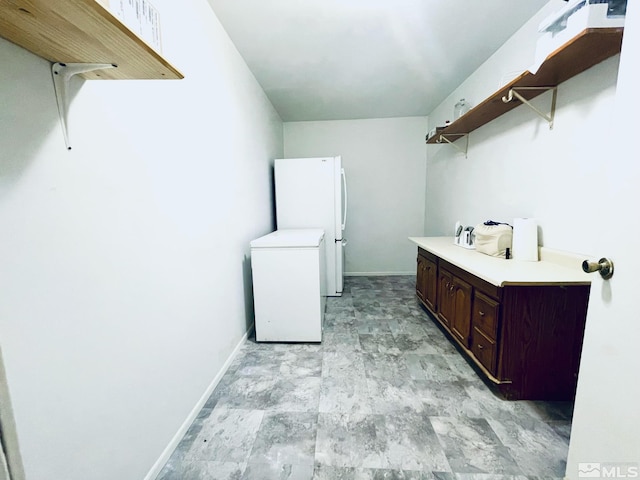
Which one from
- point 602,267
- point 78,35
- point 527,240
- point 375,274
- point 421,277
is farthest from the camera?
point 375,274

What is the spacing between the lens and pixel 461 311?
2.03 metres

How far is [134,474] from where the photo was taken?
3.53 feet

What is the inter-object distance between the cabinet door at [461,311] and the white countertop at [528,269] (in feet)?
0.75

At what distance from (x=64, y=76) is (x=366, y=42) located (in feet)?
6.99

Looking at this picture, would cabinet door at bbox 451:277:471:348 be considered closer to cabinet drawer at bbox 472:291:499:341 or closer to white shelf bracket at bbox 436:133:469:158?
cabinet drawer at bbox 472:291:499:341

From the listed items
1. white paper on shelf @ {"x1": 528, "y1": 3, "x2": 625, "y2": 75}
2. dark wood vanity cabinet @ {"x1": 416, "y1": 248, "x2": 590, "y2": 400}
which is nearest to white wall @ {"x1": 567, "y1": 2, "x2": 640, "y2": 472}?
white paper on shelf @ {"x1": 528, "y1": 3, "x2": 625, "y2": 75}

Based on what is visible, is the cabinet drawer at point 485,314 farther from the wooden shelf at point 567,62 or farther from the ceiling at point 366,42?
the ceiling at point 366,42

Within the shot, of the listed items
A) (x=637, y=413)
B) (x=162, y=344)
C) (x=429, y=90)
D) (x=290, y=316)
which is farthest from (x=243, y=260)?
(x=429, y=90)

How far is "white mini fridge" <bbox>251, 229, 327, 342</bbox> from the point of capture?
2268 millimetres

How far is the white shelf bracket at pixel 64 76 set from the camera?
0.79 metres

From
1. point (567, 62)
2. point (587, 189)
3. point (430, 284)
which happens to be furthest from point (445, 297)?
point (567, 62)

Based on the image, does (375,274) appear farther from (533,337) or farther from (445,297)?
(533,337)

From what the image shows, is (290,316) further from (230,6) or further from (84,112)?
(230,6)

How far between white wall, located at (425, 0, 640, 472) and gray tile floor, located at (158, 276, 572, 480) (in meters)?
0.36
